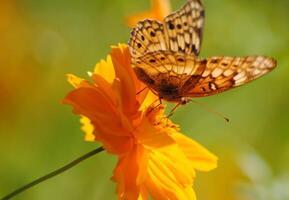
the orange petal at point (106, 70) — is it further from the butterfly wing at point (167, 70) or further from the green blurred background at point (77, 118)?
the green blurred background at point (77, 118)

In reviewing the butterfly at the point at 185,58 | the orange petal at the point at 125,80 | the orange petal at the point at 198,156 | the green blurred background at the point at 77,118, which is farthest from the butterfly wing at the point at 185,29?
the green blurred background at the point at 77,118

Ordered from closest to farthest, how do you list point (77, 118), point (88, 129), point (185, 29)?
point (88, 129)
point (185, 29)
point (77, 118)

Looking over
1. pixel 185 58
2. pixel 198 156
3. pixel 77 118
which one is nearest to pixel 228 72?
pixel 185 58

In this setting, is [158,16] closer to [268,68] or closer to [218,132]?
[218,132]

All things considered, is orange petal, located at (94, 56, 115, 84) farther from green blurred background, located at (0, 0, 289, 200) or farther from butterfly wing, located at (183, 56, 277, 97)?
green blurred background, located at (0, 0, 289, 200)

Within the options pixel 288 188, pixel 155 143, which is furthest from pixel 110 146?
pixel 288 188

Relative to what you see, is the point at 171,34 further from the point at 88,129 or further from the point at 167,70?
the point at 88,129

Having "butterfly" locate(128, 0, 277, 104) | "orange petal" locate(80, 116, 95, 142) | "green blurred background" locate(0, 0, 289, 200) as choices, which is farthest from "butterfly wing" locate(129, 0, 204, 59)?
"green blurred background" locate(0, 0, 289, 200)
